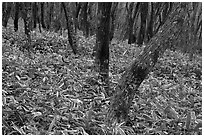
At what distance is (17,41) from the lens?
1098 cm

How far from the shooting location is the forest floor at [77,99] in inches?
199

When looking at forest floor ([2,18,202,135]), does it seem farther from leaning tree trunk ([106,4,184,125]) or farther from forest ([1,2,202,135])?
leaning tree trunk ([106,4,184,125])

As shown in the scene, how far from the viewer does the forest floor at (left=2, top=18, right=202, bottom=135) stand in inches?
199

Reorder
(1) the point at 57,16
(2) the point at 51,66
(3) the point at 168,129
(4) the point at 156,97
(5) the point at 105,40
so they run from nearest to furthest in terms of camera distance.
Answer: (3) the point at 168,129 → (5) the point at 105,40 → (4) the point at 156,97 → (2) the point at 51,66 → (1) the point at 57,16

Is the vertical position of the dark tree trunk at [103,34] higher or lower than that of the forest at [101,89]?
higher

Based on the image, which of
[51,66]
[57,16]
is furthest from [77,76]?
[57,16]

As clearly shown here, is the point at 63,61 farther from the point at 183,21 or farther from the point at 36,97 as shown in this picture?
the point at 183,21

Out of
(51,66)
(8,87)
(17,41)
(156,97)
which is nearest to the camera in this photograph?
(8,87)

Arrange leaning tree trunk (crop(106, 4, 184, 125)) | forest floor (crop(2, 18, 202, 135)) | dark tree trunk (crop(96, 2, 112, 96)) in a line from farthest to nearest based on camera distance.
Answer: dark tree trunk (crop(96, 2, 112, 96))
forest floor (crop(2, 18, 202, 135))
leaning tree trunk (crop(106, 4, 184, 125))

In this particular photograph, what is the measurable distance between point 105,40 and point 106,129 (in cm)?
250

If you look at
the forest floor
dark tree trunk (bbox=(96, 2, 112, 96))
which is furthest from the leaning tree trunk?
dark tree trunk (bbox=(96, 2, 112, 96))

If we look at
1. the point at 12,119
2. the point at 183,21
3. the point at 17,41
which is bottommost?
the point at 12,119

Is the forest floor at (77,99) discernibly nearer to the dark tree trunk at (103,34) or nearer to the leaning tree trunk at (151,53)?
the dark tree trunk at (103,34)

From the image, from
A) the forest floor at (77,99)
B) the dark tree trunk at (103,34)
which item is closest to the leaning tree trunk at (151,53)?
the forest floor at (77,99)
